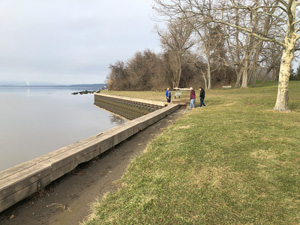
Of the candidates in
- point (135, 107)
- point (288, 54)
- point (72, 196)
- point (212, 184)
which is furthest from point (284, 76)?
point (135, 107)

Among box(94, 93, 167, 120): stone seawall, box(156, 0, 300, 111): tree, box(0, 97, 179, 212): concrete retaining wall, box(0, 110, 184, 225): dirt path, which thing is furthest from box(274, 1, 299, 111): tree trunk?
box(94, 93, 167, 120): stone seawall

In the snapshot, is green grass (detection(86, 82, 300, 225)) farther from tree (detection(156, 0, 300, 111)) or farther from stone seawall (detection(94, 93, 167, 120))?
stone seawall (detection(94, 93, 167, 120))

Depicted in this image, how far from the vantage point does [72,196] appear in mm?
3527

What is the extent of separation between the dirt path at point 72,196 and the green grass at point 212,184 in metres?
0.33

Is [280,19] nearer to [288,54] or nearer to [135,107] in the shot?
[288,54]

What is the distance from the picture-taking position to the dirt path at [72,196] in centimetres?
294

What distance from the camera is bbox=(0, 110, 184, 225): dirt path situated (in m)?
2.94

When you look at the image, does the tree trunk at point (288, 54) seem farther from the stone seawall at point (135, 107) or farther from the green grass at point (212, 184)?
the stone seawall at point (135, 107)

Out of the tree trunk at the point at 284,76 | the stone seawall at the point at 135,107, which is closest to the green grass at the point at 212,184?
the tree trunk at the point at 284,76

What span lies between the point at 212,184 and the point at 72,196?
8.75 feet

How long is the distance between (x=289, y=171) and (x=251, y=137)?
1996 mm

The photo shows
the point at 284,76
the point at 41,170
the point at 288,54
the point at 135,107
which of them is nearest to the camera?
the point at 41,170

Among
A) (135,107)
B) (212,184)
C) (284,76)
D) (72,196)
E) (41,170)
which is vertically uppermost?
(284,76)

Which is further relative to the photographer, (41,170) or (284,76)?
(284,76)
